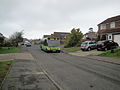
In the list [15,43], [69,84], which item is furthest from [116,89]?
[15,43]

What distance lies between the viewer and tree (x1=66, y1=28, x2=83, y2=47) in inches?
1517

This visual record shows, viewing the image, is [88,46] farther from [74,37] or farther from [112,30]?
[74,37]

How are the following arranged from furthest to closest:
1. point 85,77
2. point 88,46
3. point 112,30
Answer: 1. point 112,30
2. point 88,46
3. point 85,77

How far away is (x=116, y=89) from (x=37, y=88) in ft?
11.0

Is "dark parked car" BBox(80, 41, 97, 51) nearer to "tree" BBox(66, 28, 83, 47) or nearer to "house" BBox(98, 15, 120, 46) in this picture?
"house" BBox(98, 15, 120, 46)

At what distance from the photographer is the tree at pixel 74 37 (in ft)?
126

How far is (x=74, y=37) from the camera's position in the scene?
3869 cm

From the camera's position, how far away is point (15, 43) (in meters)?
51.8

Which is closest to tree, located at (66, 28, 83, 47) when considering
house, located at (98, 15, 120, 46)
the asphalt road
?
house, located at (98, 15, 120, 46)

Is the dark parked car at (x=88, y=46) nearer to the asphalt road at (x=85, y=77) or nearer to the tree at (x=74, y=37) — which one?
the tree at (x=74, y=37)

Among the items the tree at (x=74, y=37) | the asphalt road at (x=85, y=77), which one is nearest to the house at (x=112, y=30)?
the tree at (x=74, y=37)

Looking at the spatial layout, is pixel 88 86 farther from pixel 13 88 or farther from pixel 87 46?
pixel 87 46

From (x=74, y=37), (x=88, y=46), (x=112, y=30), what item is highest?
(x=112, y=30)

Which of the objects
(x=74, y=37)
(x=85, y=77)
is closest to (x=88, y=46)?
(x=74, y=37)
